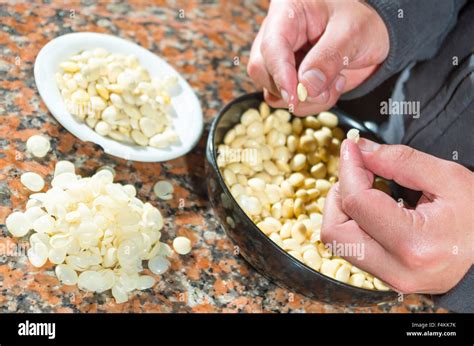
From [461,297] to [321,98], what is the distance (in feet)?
1.27

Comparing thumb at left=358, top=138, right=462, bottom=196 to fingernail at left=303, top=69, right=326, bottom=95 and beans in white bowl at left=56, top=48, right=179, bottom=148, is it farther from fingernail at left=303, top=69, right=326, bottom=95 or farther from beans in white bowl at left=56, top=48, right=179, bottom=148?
beans in white bowl at left=56, top=48, right=179, bottom=148

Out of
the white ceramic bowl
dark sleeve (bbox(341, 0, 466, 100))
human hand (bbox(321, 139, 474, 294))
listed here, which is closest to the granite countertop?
the white ceramic bowl

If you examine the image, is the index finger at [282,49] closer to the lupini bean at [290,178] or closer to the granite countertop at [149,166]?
the lupini bean at [290,178]

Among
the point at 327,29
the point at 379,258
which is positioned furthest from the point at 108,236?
the point at 327,29

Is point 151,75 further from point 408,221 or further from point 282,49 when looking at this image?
point 408,221

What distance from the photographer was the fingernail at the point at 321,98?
106 cm

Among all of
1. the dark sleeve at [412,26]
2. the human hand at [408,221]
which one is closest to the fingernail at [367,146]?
the human hand at [408,221]

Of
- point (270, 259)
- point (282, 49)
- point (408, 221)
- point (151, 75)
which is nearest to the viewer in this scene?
point (408, 221)

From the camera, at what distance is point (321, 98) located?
107 cm

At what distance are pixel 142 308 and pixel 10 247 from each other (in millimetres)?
203

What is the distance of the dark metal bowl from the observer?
0.89 m

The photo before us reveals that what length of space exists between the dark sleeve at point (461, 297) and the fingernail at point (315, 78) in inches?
13.9

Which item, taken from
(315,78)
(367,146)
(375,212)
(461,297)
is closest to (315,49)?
(315,78)

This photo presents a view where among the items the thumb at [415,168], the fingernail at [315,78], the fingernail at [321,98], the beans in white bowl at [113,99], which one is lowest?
the beans in white bowl at [113,99]
